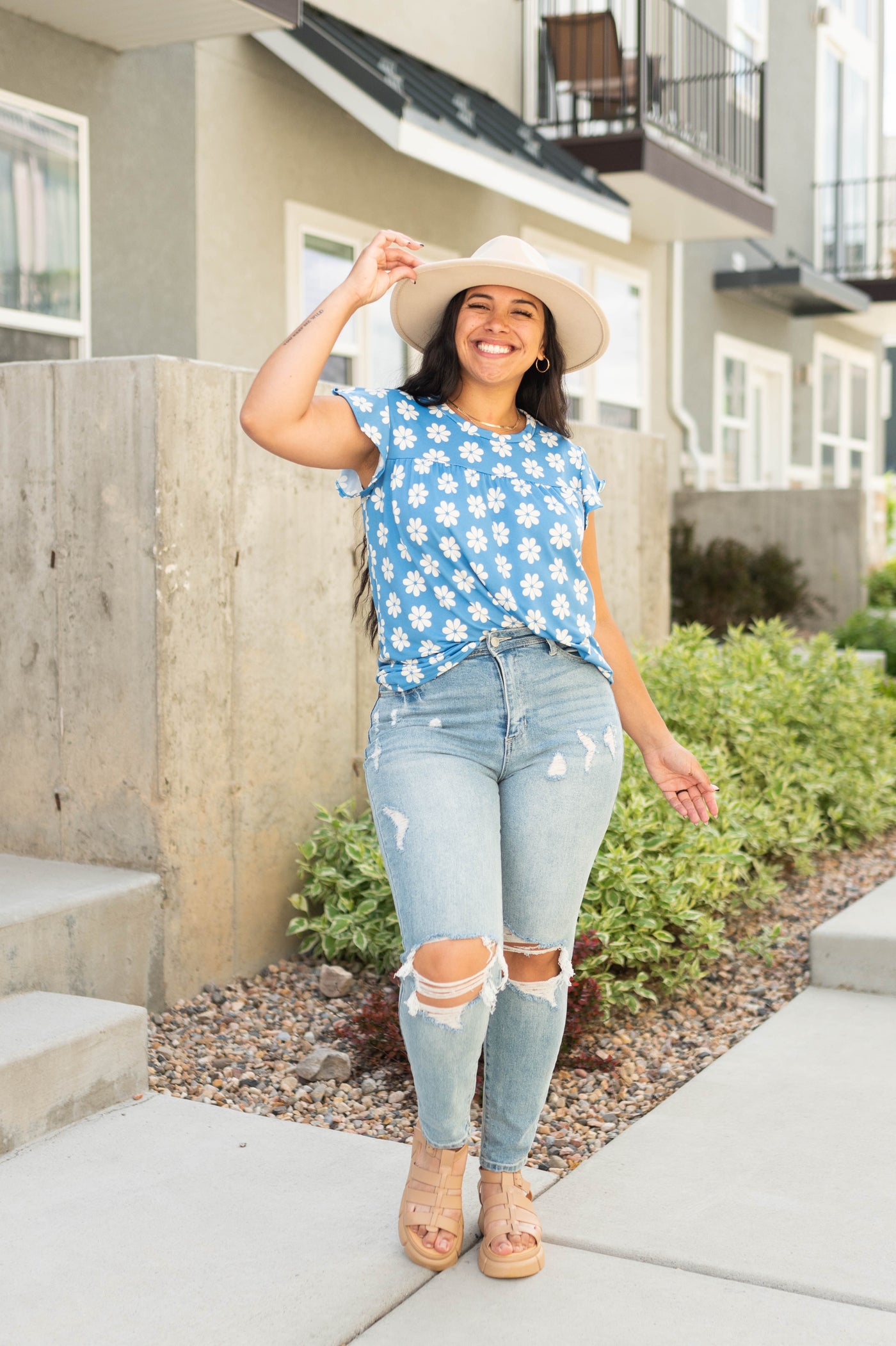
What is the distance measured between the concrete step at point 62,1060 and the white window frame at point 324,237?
550 cm

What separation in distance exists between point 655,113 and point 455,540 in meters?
10.2

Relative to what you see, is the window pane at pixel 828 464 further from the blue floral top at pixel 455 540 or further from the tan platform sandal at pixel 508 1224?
the tan platform sandal at pixel 508 1224

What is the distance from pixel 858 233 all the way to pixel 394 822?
59.5ft

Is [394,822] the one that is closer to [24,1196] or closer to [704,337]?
[24,1196]

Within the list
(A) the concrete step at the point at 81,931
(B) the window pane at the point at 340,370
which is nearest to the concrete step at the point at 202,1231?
(A) the concrete step at the point at 81,931

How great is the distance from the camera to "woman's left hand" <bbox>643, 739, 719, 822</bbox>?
289 cm

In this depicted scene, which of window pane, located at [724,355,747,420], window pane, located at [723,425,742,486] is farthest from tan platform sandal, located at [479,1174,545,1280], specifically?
window pane, located at [724,355,747,420]

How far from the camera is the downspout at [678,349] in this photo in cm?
1366

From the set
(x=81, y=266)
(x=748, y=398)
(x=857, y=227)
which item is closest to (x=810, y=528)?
(x=748, y=398)

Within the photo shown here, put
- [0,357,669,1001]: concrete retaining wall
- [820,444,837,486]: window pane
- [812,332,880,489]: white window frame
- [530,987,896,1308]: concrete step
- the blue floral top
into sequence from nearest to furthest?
the blue floral top → [530,987,896,1308]: concrete step → [0,357,669,1001]: concrete retaining wall → [812,332,880,489]: white window frame → [820,444,837,486]: window pane

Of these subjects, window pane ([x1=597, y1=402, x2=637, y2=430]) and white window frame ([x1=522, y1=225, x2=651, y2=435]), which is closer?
white window frame ([x1=522, y1=225, x2=651, y2=435])

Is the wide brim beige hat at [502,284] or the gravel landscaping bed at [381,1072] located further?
the gravel landscaping bed at [381,1072]

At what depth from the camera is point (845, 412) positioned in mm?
18781

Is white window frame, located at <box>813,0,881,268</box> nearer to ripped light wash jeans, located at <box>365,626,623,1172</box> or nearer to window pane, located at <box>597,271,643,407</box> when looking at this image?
window pane, located at <box>597,271,643,407</box>
